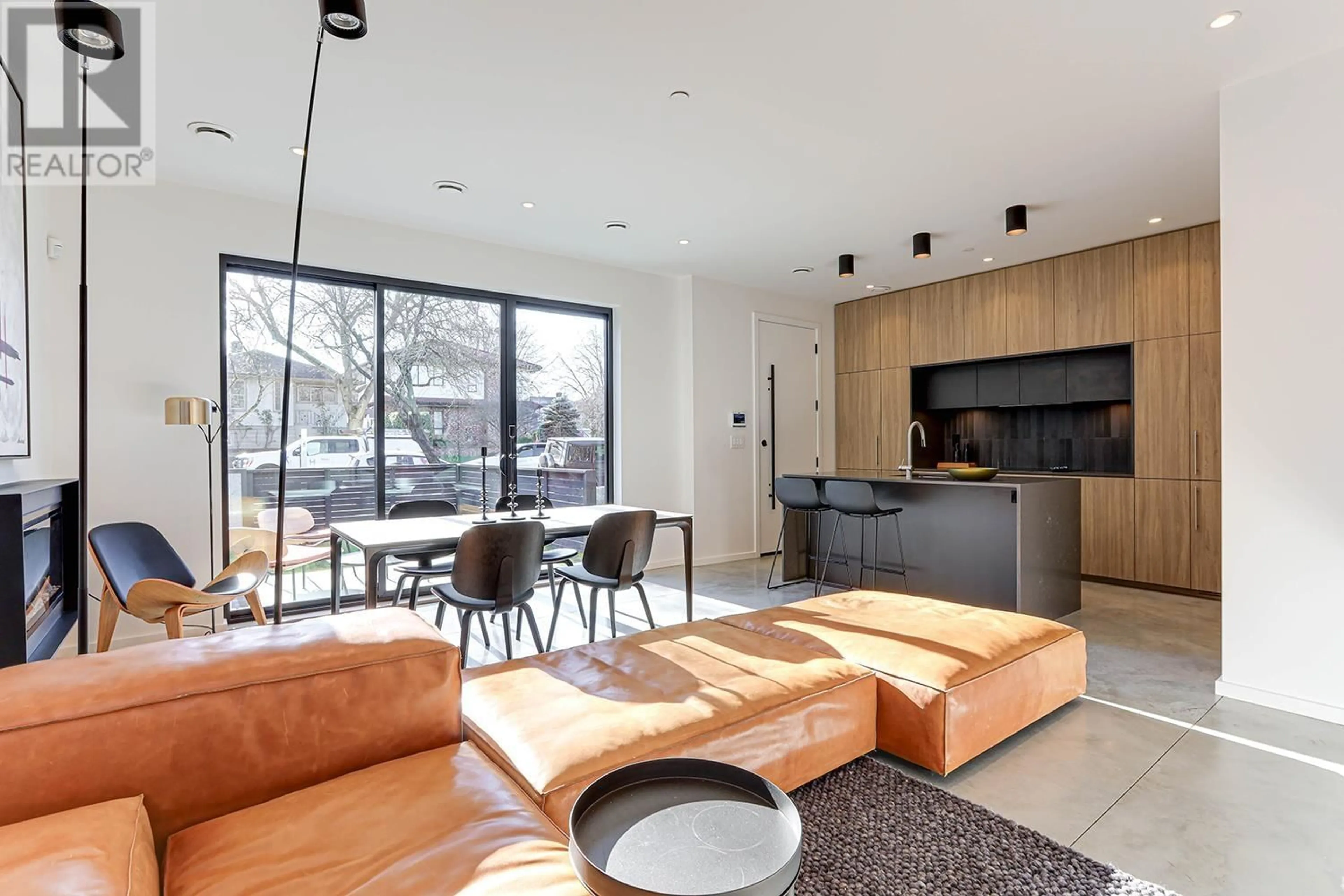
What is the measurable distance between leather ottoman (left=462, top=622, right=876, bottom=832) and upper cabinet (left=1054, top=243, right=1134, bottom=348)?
14.8 feet

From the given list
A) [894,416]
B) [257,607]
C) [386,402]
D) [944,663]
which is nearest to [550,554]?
[257,607]

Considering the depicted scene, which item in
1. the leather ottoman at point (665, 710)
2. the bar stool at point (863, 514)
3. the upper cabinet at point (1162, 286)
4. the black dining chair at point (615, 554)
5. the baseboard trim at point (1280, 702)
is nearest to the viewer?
the leather ottoman at point (665, 710)

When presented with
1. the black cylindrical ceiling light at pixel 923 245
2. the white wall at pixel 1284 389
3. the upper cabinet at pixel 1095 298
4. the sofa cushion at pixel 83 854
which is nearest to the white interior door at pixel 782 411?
the black cylindrical ceiling light at pixel 923 245

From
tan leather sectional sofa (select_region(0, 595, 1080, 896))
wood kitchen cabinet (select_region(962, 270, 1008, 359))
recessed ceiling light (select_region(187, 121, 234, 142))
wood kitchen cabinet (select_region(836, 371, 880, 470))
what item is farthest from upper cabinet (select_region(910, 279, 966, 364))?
recessed ceiling light (select_region(187, 121, 234, 142))

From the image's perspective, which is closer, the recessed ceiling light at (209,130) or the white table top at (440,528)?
the white table top at (440,528)

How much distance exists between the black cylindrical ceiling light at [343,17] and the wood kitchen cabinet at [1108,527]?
5.78 m

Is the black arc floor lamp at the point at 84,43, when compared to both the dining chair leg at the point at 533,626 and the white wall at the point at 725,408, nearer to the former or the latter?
the dining chair leg at the point at 533,626

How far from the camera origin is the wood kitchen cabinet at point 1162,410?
188 inches

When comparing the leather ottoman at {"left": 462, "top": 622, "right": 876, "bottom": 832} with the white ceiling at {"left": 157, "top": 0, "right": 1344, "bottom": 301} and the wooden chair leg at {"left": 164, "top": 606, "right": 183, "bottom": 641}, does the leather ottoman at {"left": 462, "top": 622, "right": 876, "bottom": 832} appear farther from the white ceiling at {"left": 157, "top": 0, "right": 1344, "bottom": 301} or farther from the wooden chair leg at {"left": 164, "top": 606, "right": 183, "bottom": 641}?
the white ceiling at {"left": 157, "top": 0, "right": 1344, "bottom": 301}

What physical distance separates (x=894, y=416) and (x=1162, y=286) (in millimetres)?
2465

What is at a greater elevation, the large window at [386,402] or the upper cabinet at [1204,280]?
the upper cabinet at [1204,280]

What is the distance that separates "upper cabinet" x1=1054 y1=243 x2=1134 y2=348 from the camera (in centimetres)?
505

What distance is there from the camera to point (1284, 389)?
2.74 metres

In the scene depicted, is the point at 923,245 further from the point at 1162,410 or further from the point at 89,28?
the point at 89,28
